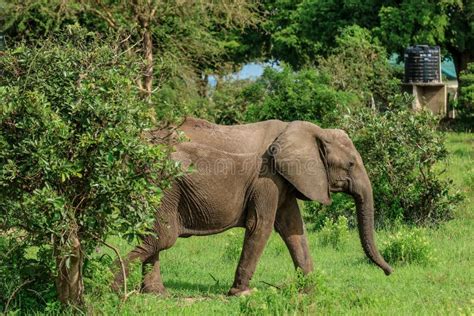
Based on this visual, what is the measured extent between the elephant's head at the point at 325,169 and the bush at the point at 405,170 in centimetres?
402

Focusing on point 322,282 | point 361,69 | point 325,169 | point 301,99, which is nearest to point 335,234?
point 325,169

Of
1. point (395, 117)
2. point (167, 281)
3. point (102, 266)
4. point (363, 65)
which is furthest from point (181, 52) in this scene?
point (102, 266)

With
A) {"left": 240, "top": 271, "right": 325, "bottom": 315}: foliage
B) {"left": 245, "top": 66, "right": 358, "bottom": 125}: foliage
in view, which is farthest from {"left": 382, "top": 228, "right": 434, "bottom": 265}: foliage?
{"left": 245, "top": 66, "right": 358, "bottom": 125}: foliage

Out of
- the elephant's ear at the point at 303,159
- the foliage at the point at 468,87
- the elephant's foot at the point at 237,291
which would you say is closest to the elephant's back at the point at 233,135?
the elephant's ear at the point at 303,159

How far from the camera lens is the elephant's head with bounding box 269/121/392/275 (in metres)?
11.3

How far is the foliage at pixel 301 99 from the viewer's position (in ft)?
66.9

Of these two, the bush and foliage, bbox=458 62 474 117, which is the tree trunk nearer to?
the bush

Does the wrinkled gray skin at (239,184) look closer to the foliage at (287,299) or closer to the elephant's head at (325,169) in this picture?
the elephant's head at (325,169)

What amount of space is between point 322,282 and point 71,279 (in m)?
2.37

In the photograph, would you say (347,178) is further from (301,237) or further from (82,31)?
(82,31)

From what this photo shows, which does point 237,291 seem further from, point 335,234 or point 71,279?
point 335,234

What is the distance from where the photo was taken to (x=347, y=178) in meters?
11.7

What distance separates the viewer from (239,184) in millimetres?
11258

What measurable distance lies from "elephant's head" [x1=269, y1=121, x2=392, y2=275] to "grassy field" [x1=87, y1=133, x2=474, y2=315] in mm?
648
